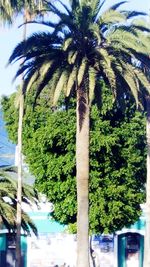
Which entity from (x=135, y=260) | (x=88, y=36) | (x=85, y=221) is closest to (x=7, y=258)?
(x=135, y=260)

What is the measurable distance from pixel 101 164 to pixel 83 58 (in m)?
11.8

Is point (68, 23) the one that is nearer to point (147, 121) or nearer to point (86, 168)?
point (86, 168)

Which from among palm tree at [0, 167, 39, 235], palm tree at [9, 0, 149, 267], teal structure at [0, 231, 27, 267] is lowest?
teal structure at [0, 231, 27, 267]

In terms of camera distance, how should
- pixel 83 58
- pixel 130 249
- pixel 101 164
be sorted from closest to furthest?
pixel 83 58 → pixel 101 164 → pixel 130 249

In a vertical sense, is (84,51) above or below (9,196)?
above

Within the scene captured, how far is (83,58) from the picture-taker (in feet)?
96.0

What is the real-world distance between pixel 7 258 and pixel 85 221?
18451 millimetres

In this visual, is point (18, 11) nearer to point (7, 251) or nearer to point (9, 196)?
point (9, 196)

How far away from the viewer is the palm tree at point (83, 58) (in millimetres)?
29328

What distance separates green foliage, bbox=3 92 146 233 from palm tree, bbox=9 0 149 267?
922 cm

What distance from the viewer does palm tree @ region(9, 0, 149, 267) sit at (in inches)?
1155

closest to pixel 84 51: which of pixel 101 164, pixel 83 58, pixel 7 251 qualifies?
pixel 83 58

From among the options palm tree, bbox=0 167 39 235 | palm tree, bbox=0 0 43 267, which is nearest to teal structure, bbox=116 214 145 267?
palm tree, bbox=0 167 39 235

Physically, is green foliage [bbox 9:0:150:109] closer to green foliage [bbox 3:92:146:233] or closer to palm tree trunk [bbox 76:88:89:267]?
palm tree trunk [bbox 76:88:89:267]
